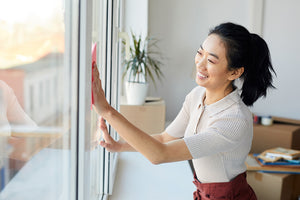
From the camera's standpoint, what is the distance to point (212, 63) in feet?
4.11

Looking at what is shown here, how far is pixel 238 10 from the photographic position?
12.2 feet

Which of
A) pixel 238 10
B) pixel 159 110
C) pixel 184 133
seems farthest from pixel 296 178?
pixel 238 10

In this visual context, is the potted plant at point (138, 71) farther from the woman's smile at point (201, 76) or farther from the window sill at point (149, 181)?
the woman's smile at point (201, 76)

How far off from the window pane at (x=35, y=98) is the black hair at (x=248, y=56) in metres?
0.71

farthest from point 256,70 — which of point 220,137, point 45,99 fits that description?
point 45,99

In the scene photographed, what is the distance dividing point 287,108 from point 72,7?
347 centimetres

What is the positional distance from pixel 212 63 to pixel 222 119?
20 cm

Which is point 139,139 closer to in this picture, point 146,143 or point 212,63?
point 146,143

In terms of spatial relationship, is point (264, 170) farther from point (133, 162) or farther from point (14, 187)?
point (14, 187)

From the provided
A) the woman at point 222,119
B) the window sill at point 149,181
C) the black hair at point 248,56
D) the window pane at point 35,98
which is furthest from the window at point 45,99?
the window sill at point 149,181

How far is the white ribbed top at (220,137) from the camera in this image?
1.18 m

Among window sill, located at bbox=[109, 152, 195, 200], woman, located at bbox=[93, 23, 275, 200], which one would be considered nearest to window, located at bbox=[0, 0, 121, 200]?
woman, located at bbox=[93, 23, 275, 200]

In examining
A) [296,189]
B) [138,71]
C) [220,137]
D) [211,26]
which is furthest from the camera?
[211,26]

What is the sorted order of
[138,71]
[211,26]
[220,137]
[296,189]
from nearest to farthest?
1. [220,137]
2. [296,189]
3. [138,71]
4. [211,26]
